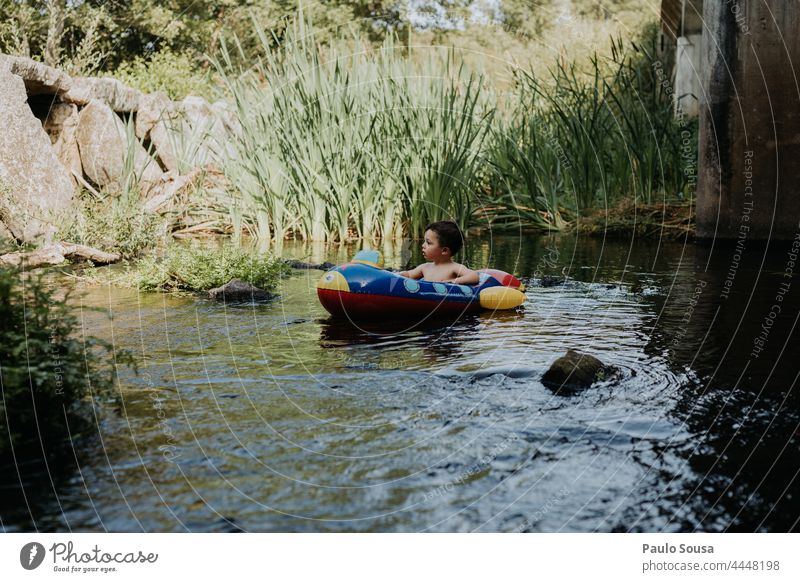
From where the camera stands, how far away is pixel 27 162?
10.8m


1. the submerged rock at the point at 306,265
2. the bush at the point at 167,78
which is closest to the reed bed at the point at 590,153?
the submerged rock at the point at 306,265

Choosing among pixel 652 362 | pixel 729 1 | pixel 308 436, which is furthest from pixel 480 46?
pixel 308 436

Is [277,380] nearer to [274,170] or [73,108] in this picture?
[274,170]

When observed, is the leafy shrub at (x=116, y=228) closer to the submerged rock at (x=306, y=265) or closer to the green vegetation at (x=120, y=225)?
the green vegetation at (x=120, y=225)

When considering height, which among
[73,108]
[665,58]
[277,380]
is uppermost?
[665,58]

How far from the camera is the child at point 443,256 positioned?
6.81m

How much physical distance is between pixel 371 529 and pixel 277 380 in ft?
5.75

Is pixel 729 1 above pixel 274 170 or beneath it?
above

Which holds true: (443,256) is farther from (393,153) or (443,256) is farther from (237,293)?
(393,153)

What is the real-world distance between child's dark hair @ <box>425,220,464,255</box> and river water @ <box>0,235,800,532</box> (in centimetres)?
80

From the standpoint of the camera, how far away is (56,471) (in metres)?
3.22

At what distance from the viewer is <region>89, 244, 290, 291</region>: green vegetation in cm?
727

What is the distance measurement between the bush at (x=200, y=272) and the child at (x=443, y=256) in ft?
4.39
